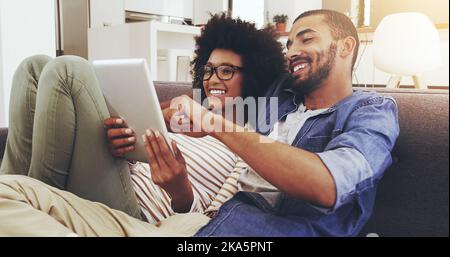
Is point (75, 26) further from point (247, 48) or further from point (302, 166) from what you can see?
point (302, 166)

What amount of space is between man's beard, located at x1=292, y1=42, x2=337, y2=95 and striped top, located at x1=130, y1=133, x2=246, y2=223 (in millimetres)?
185

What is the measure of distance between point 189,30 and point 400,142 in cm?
63

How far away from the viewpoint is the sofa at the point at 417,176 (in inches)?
25.3

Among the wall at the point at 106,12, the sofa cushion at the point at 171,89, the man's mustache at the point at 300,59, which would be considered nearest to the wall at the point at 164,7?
the wall at the point at 106,12

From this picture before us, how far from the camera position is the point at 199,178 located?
88 centimetres

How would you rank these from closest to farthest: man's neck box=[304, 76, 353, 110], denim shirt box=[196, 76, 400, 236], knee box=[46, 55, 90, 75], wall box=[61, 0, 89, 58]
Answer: denim shirt box=[196, 76, 400, 236], man's neck box=[304, 76, 353, 110], knee box=[46, 55, 90, 75], wall box=[61, 0, 89, 58]

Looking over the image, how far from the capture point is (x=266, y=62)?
88cm

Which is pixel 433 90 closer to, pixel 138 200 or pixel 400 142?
pixel 400 142

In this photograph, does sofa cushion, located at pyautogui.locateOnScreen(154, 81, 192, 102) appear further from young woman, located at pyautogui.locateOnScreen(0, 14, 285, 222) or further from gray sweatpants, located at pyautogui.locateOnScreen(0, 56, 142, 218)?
gray sweatpants, located at pyautogui.locateOnScreen(0, 56, 142, 218)

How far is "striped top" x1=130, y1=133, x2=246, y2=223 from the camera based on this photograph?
86cm

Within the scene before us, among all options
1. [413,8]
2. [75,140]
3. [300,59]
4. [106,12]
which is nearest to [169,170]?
[75,140]

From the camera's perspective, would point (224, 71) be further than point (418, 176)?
Yes

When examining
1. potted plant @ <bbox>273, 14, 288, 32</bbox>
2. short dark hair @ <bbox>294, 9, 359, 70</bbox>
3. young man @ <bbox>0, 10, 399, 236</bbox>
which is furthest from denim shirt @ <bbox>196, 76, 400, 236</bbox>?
potted plant @ <bbox>273, 14, 288, 32</bbox>

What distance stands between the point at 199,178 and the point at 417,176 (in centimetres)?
41
